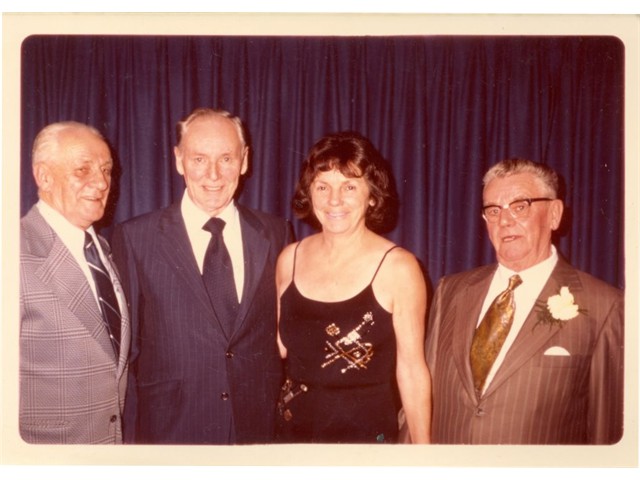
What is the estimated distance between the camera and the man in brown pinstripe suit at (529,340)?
2.40m

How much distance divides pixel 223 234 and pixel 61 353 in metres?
0.74

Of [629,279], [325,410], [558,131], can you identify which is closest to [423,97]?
[558,131]

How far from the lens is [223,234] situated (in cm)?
249

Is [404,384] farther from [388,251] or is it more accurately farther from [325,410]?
[388,251]

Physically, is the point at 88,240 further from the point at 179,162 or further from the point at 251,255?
the point at 251,255

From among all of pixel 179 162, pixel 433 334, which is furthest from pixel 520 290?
pixel 179 162

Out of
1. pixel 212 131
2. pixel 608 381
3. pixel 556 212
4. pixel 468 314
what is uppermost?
pixel 212 131

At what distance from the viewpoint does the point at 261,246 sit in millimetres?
2500

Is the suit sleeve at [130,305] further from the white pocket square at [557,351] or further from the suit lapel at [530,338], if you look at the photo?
the white pocket square at [557,351]

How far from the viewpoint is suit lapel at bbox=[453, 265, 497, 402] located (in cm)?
245

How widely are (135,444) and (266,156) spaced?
1.18m

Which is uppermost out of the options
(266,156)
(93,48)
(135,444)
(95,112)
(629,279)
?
(93,48)

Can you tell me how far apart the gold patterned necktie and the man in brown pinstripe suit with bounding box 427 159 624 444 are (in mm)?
16

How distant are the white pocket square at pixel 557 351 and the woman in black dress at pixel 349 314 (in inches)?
17.3
